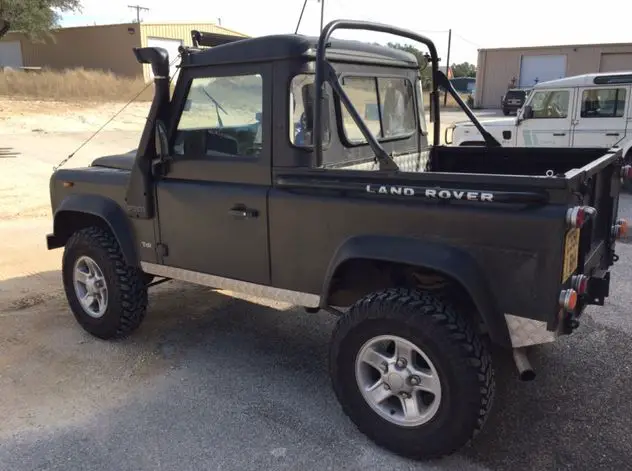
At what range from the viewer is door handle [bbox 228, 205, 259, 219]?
3445 millimetres

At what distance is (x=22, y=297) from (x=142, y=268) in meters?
1.88

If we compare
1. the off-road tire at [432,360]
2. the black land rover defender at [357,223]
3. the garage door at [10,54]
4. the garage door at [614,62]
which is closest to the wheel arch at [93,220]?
the black land rover defender at [357,223]

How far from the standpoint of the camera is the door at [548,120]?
11.1 m

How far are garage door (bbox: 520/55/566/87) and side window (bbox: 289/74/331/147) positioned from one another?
125ft

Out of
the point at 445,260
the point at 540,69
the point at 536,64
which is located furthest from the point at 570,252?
the point at 540,69

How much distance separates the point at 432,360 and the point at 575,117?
9.60m

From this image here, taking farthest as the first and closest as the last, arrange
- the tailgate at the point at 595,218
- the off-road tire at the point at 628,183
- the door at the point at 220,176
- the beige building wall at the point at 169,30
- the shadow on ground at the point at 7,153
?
the beige building wall at the point at 169,30 → the shadow on ground at the point at 7,153 → the off-road tire at the point at 628,183 → the door at the point at 220,176 → the tailgate at the point at 595,218

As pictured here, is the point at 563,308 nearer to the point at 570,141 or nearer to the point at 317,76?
the point at 317,76

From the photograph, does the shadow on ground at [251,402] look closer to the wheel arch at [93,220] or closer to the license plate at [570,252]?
the wheel arch at [93,220]

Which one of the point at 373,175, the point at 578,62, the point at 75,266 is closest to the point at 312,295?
the point at 373,175

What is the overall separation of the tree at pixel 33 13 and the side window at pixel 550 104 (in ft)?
86.4

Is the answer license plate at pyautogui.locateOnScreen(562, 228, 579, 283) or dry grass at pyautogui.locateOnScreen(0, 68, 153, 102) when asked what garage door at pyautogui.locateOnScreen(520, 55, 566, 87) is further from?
license plate at pyautogui.locateOnScreen(562, 228, 579, 283)

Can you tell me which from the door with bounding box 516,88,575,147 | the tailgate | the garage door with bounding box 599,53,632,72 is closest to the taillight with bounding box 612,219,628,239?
the tailgate

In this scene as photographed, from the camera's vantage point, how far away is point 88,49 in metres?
37.3
